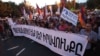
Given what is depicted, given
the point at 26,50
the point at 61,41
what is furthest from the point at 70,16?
the point at 26,50

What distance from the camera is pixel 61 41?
1412 cm

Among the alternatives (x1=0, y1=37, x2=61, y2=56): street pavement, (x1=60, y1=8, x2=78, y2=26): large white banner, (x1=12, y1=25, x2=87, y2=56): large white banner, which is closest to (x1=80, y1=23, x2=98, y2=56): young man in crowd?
(x1=12, y1=25, x2=87, y2=56): large white banner

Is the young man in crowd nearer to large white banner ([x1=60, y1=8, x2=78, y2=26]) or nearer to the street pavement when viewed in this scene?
large white banner ([x1=60, y1=8, x2=78, y2=26])

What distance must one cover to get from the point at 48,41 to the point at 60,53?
2.97 m

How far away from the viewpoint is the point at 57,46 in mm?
14953

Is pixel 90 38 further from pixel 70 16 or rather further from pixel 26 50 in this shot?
pixel 26 50

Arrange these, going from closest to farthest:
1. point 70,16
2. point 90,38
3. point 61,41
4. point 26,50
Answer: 1. point 90,38
2. point 70,16
3. point 61,41
4. point 26,50

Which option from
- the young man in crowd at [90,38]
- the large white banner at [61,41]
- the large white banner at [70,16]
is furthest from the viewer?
the large white banner at [70,16]

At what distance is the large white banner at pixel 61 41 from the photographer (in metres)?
11.6

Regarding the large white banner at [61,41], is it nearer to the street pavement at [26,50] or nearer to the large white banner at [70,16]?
the street pavement at [26,50]

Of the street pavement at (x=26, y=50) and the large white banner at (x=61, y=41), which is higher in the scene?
the large white banner at (x=61, y=41)

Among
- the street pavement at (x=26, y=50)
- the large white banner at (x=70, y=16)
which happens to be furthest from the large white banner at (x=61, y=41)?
the large white banner at (x=70, y=16)

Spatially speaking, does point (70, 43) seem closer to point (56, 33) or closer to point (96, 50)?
point (96, 50)

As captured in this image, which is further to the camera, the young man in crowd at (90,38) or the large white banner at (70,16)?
the large white banner at (70,16)
